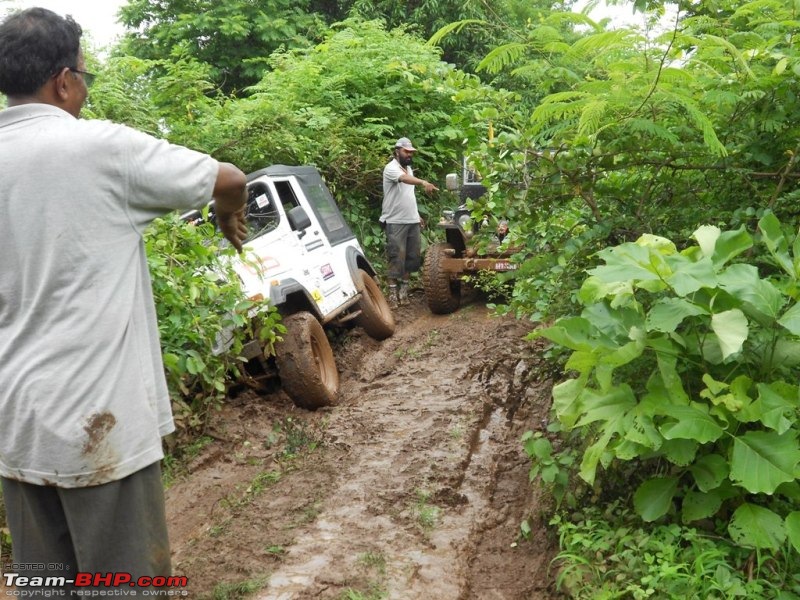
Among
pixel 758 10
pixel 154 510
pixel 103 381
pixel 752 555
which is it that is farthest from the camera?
pixel 758 10

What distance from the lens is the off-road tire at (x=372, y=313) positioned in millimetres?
7949

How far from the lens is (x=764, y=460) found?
2.50m

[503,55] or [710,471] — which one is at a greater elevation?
[503,55]

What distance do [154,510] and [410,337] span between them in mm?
6738

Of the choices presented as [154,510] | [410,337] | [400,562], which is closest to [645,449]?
[400,562]

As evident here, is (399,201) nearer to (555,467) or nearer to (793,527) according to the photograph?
(555,467)

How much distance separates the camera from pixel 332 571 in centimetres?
350

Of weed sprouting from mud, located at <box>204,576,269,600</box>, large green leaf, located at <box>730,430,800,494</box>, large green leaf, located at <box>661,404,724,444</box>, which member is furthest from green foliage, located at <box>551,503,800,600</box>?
weed sprouting from mud, located at <box>204,576,269,600</box>

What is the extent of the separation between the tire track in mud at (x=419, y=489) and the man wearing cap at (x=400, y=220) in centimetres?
313

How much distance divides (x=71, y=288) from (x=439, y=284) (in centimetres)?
770

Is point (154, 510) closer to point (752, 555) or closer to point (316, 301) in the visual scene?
point (752, 555)

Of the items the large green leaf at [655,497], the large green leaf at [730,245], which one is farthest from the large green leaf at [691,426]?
the large green leaf at [730,245]

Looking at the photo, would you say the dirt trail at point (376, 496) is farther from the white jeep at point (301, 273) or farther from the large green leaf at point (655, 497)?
the large green leaf at point (655, 497)

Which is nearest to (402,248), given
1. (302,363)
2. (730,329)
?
(302,363)
